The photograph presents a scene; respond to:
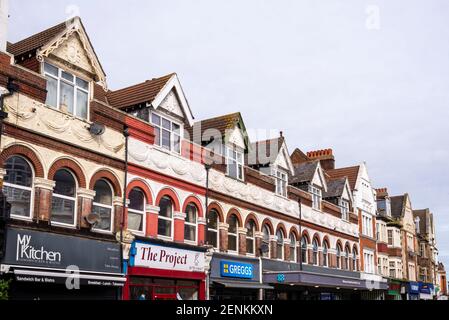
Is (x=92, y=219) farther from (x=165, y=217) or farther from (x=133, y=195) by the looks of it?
(x=165, y=217)

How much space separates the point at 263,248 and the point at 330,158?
21.2 metres

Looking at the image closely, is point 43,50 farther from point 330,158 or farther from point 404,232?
point 404,232

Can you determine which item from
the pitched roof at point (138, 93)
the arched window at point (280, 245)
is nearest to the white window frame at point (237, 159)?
the arched window at point (280, 245)

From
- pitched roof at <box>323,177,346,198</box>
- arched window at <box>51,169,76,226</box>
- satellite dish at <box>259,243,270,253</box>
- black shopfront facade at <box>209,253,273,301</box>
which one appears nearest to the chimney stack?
arched window at <box>51,169,76,226</box>

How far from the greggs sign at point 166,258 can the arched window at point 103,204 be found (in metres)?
1.30

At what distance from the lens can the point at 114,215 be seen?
18516 mm

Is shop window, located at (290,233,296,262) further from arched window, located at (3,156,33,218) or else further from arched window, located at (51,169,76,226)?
arched window, located at (3,156,33,218)

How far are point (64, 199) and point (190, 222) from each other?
22.7 ft

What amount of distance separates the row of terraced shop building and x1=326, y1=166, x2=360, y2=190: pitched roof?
9.23m

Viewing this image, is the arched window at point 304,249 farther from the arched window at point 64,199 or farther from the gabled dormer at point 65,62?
the arched window at point 64,199

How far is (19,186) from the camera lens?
1543 cm

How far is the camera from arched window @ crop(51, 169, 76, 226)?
1652 centimetres

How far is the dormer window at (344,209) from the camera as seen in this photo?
38.8m
